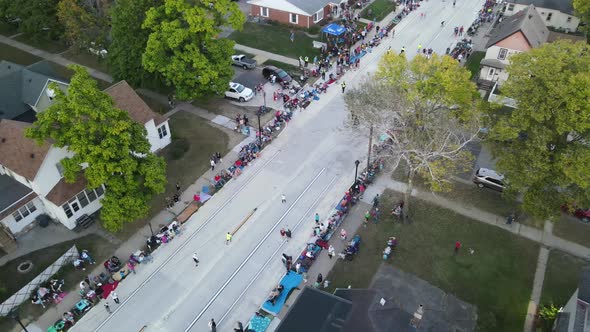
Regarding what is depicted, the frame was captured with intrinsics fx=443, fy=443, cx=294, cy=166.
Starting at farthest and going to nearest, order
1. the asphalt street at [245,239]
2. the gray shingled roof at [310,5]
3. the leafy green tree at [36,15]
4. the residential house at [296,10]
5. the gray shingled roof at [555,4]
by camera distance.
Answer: the residential house at [296,10]
the gray shingled roof at [310,5]
the gray shingled roof at [555,4]
the leafy green tree at [36,15]
the asphalt street at [245,239]

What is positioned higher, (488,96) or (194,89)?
(194,89)

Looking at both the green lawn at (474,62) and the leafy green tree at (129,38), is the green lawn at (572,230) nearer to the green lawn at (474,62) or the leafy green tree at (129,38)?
the green lawn at (474,62)

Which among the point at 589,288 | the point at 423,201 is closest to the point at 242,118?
the point at 423,201

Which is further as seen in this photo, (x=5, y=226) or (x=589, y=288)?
(x=5, y=226)

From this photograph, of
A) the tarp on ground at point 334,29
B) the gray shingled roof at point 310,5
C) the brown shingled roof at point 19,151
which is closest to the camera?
the brown shingled roof at point 19,151

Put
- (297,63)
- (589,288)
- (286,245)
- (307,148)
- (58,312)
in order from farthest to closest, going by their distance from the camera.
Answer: (297,63)
(307,148)
(286,245)
(58,312)
(589,288)

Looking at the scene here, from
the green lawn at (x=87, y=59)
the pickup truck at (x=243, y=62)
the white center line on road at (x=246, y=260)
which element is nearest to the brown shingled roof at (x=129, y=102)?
the white center line on road at (x=246, y=260)

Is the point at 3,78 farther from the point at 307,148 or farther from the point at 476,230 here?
the point at 476,230

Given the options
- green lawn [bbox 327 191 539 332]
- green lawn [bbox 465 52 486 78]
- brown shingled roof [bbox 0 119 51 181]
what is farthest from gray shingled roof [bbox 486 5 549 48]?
brown shingled roof [bbox 0 119 51 181]
